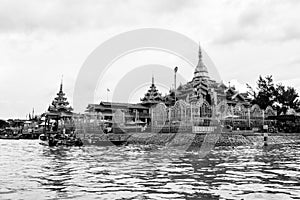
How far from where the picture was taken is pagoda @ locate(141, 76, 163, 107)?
65.5 metres

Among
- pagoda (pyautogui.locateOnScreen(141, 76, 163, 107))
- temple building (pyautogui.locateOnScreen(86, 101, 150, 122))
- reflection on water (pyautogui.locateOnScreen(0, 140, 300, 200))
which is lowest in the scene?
reflection on water (pyautogui.locateOnScreen(0, 140, 300, 200))

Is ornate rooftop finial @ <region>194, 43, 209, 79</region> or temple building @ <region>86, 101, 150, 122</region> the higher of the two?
ornate rooftop finial @ <region>194, 43, 209, 79</region>

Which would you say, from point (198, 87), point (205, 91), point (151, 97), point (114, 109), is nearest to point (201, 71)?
point (198, 87)

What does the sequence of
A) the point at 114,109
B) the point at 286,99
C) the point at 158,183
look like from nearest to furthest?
1. the point at 158,183
2. the point at 286,99
3. the point at 114,109

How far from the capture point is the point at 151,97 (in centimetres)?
6644

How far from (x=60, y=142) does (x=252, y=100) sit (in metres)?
38.2

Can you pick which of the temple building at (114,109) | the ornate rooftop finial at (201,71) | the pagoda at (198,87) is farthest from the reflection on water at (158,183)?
the temple building at (114,109)

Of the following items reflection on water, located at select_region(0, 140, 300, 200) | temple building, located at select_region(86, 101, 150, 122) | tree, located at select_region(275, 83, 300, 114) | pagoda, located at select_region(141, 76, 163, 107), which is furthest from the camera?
pagoda, located at select_region(141, 76, 163, 107)

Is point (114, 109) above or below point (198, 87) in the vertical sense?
below

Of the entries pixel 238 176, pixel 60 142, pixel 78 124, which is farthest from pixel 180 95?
pixel 238 176

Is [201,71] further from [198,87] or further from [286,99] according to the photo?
[286,99]

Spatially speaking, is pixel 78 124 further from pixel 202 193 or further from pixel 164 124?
pixel 202 193

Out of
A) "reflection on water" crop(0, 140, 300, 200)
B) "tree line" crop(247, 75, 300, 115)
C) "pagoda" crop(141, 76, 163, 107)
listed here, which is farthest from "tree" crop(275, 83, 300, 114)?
"reflection on water" crop(0, 140, 300, 200)

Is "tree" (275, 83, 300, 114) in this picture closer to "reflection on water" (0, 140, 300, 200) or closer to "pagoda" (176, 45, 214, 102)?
"pagoda" (176, 45, 214, 102)
